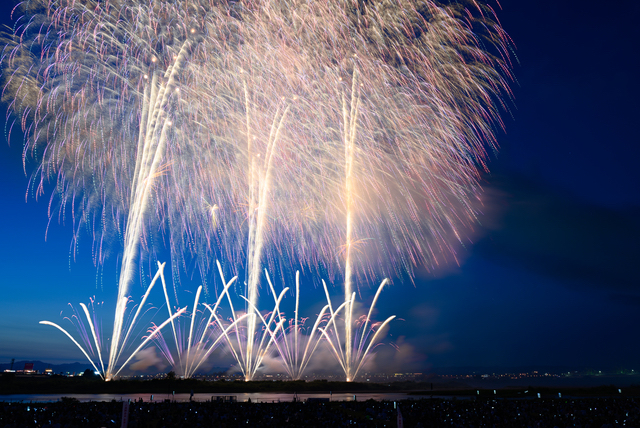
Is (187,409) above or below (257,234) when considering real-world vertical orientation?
below

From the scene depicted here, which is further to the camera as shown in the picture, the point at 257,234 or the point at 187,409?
the point at 257,234

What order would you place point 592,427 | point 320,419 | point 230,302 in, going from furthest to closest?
point 230,302
point 320,419
point 592,427

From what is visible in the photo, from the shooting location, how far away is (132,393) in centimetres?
4444

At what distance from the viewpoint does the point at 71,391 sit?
146 ft

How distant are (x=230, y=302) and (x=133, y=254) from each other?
1227 cm

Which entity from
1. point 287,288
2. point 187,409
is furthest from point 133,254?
point 287,288

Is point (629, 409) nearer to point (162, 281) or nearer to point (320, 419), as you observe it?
point (320, 419)

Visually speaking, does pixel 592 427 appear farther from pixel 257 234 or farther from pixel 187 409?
pixel 257 234

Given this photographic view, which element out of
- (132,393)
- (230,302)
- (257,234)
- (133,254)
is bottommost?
(132,393)

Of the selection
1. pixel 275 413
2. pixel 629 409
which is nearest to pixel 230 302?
pixel 275 413

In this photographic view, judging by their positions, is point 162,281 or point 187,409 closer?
point 187,409

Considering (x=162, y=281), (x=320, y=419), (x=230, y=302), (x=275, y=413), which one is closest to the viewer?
(x=320, y=419)

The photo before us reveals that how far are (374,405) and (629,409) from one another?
18.3 m

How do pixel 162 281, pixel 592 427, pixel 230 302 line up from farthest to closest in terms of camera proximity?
pixel 230 302 < pixel 162 281 < pixel 592 427
